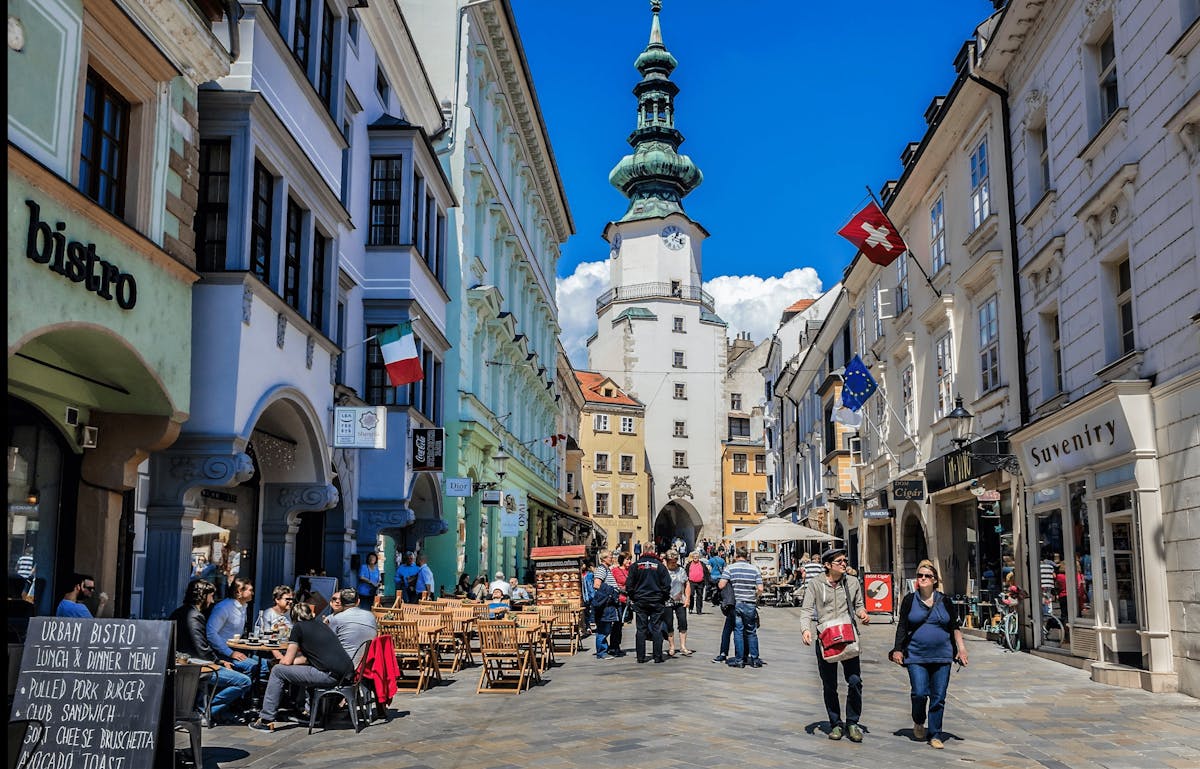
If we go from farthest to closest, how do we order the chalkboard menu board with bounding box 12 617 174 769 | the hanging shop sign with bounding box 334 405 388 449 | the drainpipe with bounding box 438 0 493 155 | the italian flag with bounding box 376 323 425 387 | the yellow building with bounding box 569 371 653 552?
1. the yellow building with bounding box 569 371 653 552
2. the drainpipe with bounding box 438 0 493 155
3. the italian flag with bounding box 376 323 425 387
4. the hanging shop sign with bounding box 334 405 388 449
5. the chalkboard menu board with bounding box 12 617 174 769

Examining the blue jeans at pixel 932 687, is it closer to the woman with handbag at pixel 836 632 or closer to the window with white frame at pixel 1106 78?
the woman with handbag at pixel 836 632

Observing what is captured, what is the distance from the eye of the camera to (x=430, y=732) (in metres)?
10.6

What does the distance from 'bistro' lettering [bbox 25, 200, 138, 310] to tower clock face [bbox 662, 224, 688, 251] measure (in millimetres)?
72966

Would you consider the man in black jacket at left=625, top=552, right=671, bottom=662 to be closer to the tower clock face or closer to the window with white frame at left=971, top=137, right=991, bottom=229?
the window with white frame at left=971, top=137, right=991, bottom=229

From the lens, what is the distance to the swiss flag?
22.2 meters

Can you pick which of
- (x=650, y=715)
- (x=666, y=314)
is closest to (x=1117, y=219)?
(x=650, y=715)

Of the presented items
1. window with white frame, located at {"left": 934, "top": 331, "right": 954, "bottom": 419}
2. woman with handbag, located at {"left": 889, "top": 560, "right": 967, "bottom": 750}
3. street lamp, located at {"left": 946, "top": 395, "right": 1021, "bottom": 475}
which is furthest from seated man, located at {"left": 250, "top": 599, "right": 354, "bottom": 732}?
window with white frame, located at {"left": 934, "top": 331, "right": 954, "bottom": 419}

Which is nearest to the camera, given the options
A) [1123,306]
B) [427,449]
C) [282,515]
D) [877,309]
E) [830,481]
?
[1123,306]

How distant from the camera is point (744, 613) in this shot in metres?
16.7

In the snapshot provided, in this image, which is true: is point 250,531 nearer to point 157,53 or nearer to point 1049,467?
point 157,53

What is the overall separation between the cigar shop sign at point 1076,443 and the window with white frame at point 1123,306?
3.78 ft

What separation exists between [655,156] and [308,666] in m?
75.1

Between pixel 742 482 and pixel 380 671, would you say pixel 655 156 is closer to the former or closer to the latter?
pixel 742 482

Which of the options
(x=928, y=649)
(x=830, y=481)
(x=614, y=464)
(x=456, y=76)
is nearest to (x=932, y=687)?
(x=928, y=649)
